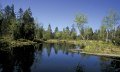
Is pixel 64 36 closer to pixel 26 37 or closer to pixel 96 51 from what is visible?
pixel 26 37

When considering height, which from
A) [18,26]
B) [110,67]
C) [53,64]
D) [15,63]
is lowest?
[110,67]

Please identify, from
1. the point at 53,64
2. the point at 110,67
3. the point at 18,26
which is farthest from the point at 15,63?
the point at 18,26

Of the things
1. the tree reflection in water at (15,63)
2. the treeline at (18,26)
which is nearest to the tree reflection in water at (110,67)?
the tree reflection in water at (15,63)

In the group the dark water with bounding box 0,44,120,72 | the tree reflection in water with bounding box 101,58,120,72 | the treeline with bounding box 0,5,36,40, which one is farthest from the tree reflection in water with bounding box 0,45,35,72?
the treeline with bounding box 0,5,36,40

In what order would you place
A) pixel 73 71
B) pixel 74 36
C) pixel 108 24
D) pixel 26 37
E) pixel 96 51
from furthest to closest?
pixel 74 36
pixel 26 37
pixel 108 24
pixel 96 51
pixel 73 71

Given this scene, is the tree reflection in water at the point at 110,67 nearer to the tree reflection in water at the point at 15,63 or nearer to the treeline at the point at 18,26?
the tree reflection in water at the point at 15,63

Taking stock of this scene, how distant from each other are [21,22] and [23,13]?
11.3m

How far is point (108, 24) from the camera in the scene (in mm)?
95250

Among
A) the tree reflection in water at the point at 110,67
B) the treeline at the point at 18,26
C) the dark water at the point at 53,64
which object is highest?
the treeline at the point at 18,26

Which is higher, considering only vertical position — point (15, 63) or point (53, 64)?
point (15, 63)

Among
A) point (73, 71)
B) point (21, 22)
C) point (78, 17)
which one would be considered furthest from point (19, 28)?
point (73, 71)

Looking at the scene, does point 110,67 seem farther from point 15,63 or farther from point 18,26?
point 18,26

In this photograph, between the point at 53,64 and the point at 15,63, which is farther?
the point at 53,64

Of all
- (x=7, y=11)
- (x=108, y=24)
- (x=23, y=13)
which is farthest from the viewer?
(x=7, y=11)
